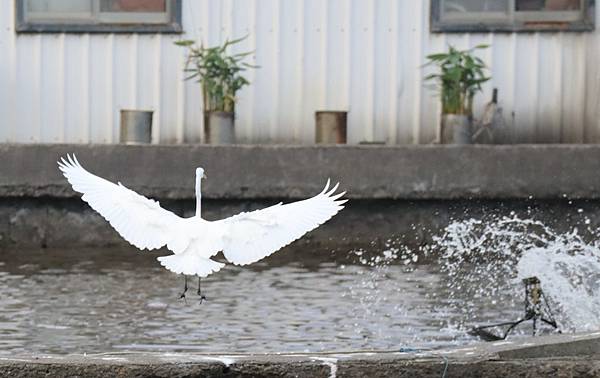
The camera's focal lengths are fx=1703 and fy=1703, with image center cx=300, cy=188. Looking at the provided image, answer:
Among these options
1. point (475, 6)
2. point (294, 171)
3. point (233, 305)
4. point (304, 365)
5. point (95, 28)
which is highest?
point (475, 6)

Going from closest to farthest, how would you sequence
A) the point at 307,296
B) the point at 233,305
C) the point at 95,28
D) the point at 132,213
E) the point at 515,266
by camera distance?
the point at 132,213, the point at 233,305, the point at 307,296, the point at 515,266, the point at 95,28

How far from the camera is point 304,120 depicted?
1357 cm

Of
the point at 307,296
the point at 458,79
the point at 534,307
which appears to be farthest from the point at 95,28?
the point at 534,307

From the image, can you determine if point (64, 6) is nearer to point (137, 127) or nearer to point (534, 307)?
point (137, 127)

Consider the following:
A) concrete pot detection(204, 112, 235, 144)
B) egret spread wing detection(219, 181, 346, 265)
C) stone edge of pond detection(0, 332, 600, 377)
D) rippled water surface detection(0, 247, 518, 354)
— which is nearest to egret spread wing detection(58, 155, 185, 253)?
egret spread wing detection(219, 181, 346, 265)

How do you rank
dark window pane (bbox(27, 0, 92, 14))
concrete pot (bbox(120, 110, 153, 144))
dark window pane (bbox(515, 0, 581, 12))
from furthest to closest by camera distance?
dark window pane (bbox(515, 0, 581, 12)) → dark window pane (bbox(27, 0, 92, 14)) → concrete pot (bbox(120, 110, 153, 144))

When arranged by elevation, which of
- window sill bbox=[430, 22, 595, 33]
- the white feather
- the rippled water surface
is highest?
window sill bbox=[430, 22, 595, 33]

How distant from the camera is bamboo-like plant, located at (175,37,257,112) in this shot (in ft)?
42.9

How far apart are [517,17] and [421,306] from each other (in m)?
4.49

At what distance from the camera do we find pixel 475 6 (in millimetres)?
13703

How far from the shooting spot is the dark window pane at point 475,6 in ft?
44.9

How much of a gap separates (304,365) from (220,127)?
6.99 m

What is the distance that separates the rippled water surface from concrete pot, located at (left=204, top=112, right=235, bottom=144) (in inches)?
46.3

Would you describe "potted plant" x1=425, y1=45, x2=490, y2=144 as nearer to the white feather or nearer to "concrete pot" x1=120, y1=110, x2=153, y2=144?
"concrete pot" x1=120, y1=110, x2=153, y2=144
